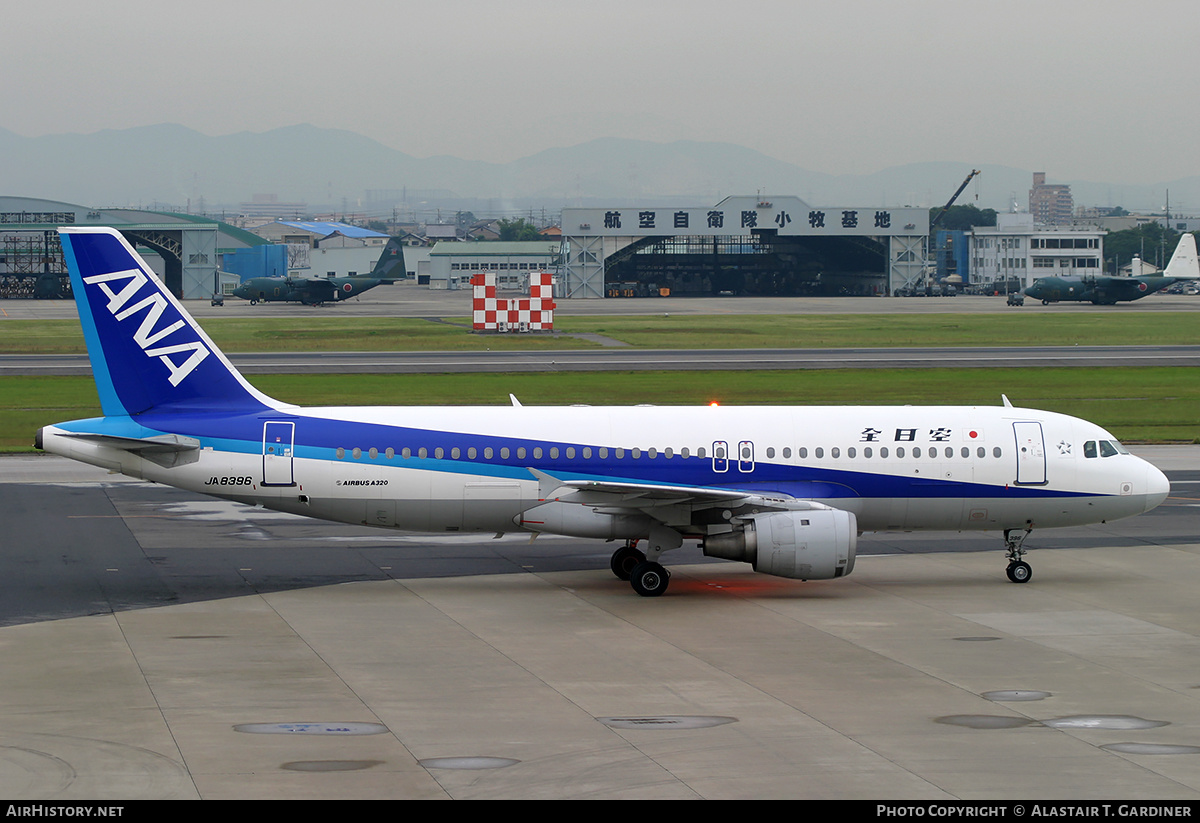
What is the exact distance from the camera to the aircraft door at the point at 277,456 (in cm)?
3008

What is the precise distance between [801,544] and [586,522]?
490 centimetres

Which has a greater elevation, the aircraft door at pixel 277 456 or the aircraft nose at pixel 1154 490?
the aircraft door at pixel 277 456

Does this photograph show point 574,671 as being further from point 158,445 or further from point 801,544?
point 158,445

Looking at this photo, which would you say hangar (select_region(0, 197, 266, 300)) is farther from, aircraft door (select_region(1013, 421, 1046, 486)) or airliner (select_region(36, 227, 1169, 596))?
aircraft door (select_region(1013, 421, 1046, 486))

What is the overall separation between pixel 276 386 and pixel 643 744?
54.2m

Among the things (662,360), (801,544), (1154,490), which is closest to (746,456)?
(801,544)

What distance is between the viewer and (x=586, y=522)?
29.9 meters

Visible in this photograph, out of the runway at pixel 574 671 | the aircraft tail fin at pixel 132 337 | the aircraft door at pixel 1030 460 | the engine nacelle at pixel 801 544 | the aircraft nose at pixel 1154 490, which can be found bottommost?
the runway at pixel 574 671

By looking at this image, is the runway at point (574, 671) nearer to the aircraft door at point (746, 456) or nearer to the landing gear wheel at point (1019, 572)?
the landing gear wheel at point (1019, 572)

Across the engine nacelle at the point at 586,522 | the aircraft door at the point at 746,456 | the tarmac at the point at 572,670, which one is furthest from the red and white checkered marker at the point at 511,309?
the engine nacelle at the point at 586,522

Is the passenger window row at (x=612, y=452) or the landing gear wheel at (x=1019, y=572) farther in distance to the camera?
the landing gear wheel at (x=1019, y=572)

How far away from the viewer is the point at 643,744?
62.7ft

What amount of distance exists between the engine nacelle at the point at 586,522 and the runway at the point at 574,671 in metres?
1.47

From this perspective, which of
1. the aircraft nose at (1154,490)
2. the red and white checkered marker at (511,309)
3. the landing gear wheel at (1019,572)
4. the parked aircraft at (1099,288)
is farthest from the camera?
the parked aircraft at (1099,288)
